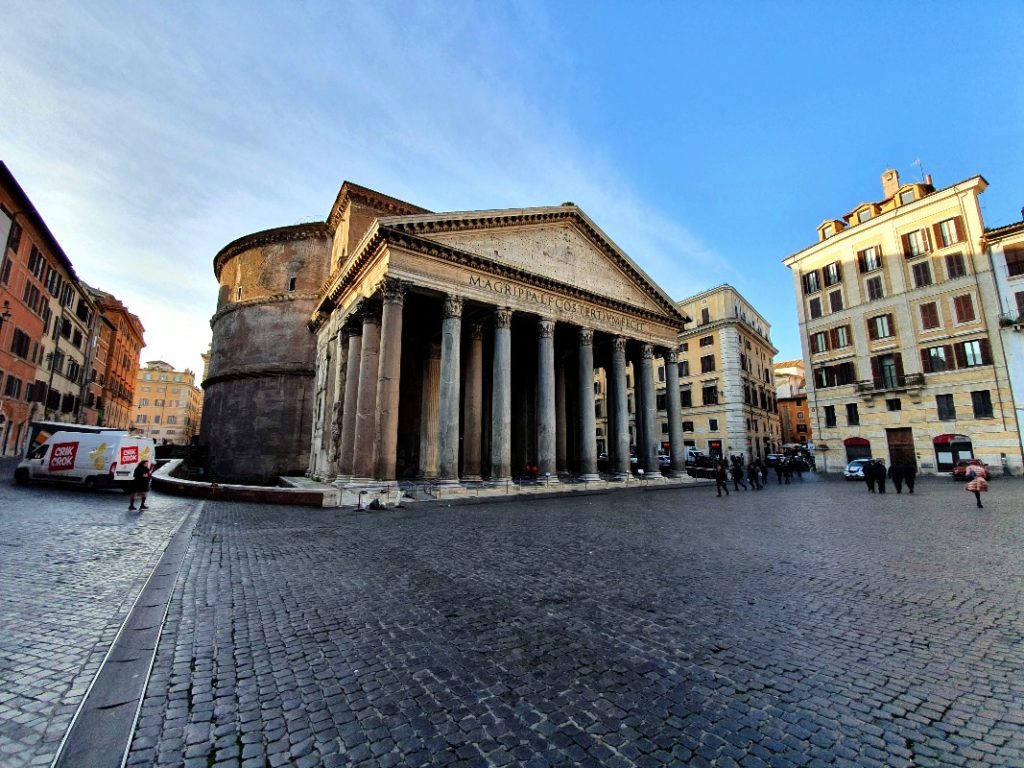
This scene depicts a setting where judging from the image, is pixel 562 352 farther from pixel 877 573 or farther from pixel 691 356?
pixel 877 573

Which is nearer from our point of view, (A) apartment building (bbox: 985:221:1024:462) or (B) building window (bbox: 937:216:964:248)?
(A) apartment building (bbox: 985:221:1024:462)

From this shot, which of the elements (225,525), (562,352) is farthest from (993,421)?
(225,525)

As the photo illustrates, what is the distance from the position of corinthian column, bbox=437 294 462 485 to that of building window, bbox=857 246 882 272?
28825mm

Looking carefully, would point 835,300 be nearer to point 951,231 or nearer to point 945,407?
point 951,231

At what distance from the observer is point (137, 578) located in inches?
220

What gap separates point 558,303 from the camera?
20766mm

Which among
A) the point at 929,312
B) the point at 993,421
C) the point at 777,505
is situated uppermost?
the point at 929,312

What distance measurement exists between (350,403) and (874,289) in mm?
32868

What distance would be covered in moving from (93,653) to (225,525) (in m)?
7.19

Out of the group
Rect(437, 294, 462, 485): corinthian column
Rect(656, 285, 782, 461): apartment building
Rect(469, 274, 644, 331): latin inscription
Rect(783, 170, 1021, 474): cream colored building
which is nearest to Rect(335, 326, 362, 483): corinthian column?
Rect(437, 294, 462, 485): corinthian column

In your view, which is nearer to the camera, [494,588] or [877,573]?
[494,588]

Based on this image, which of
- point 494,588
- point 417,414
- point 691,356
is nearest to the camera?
point 494,588

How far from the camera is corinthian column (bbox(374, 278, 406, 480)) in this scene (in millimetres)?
15805

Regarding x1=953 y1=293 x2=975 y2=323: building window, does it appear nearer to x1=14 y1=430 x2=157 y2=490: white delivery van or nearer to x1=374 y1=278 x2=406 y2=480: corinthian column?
x1=374 y1=278 x2=406 y2=480: corinthian column
